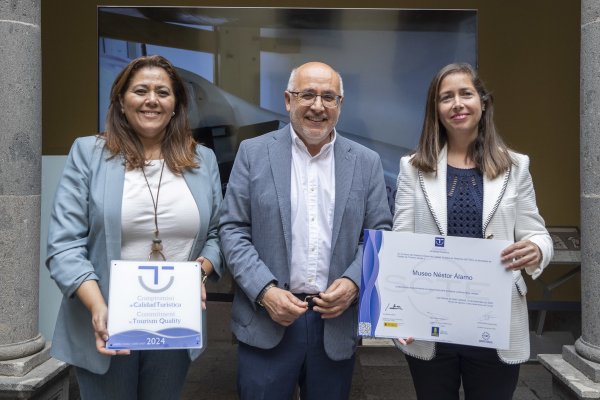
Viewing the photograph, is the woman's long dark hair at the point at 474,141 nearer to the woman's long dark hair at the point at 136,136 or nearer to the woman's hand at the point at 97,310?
the woman's long dark hair at the point at 136,136

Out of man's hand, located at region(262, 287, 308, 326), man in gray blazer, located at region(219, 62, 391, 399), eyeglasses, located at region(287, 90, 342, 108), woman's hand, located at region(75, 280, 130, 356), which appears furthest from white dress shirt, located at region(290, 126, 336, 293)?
woman's hand, located at region(75, 280, 130, 356)

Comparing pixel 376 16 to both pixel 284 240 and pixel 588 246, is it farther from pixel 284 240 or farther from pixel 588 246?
pixel 284 240

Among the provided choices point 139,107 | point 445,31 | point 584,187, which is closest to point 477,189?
point 584,187

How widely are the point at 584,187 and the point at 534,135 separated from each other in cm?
295

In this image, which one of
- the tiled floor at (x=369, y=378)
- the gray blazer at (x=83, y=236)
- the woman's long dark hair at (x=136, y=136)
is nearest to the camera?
the gray blazer at (x=83, y=236)

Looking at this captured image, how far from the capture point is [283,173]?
91.5 inches

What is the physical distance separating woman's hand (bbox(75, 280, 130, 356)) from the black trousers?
50.1 inches

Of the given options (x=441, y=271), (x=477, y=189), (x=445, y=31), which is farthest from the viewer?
(x=445, y=31)

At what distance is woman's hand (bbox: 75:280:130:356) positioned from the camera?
2037mm

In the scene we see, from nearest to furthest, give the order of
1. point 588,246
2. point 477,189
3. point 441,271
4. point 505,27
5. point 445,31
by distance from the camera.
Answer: point 441,271 → point 477,189 → point 588,246 → point 445,31 → point 505,27

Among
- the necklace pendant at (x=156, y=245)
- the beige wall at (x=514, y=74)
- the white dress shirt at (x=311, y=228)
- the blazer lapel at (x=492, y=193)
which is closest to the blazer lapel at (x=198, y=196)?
the necklace pendant at (x=156, y=245)

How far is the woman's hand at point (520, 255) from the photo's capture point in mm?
2143

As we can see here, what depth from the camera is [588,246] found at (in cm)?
308

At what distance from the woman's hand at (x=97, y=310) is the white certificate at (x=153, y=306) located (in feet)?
0.15
